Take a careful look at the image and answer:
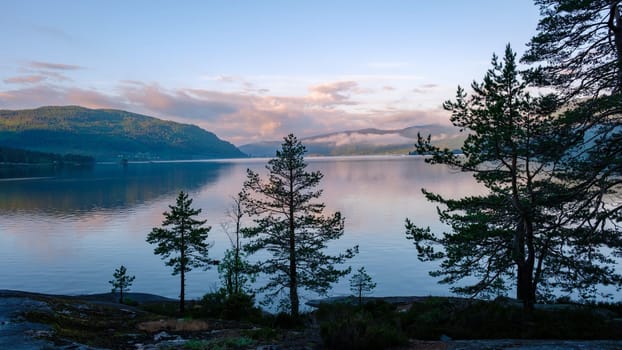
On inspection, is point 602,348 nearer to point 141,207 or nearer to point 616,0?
point 616,0

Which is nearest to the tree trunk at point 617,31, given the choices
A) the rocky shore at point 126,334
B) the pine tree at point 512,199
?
the pine tree at point 512,199

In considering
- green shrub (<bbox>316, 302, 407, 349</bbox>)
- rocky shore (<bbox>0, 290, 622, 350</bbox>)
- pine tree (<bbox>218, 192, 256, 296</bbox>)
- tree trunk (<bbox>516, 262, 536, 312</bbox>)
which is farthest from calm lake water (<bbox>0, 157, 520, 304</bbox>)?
green shrub (<bbox>316, 302, 407, 349</bbox>)

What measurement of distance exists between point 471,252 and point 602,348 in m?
6.48

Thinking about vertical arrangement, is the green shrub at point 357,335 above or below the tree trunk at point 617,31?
below

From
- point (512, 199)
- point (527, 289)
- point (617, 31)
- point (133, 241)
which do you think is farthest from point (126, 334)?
point (133, 241)

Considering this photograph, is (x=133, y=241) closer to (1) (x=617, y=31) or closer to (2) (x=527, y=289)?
(2) (x=527, y=289)

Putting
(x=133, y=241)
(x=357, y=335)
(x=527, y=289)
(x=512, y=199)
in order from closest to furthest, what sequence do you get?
(x=357, y=335)
(x=512, y=199)
(x=527, y=289)
(x=133, y=241)

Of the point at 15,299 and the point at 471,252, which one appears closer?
the point at 471,252

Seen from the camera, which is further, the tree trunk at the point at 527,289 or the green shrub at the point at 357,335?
the tree trunk at the point at 527,289

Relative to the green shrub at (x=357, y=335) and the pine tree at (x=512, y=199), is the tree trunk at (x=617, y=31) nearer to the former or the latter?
the pine tree at (x=512, y=199)

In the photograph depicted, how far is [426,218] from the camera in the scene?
244 ft

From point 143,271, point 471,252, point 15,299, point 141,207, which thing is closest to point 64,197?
point 141,207

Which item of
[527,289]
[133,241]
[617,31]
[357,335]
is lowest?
[133,241]

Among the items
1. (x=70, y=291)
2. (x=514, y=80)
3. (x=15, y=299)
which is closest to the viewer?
(x=15, y=299)
